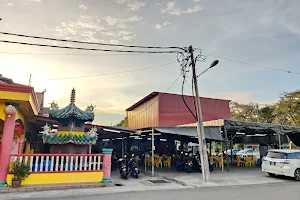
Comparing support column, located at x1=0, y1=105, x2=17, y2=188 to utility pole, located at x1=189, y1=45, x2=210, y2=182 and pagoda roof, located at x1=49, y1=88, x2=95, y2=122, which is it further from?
utility pole, located at x1=189, y1=45, x2=210, y2=182

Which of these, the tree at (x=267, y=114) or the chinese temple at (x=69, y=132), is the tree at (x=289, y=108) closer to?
the tree at (x=267, y=114)

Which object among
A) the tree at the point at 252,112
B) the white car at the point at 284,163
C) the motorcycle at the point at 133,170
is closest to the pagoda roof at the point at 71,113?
the motorcycle at the point at 133,170

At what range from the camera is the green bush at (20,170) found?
701 centimetres

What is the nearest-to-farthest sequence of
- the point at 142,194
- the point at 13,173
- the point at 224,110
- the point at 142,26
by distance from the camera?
1. the point at 142,194
2. the point at 13,173
3. the point at 142,26
4. the point at 224,110

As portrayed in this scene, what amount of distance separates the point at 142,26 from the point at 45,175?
6.56 meters

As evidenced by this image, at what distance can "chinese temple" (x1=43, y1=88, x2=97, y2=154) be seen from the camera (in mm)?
8617

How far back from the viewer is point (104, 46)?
8594mm

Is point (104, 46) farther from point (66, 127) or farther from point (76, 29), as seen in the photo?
point (66, 127)

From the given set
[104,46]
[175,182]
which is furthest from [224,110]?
[104,46]

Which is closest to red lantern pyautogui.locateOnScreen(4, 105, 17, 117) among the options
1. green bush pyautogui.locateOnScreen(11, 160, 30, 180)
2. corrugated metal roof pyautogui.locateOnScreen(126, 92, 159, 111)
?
green bush pyautogui.locateOnScreen(11, 160, 30, 180)

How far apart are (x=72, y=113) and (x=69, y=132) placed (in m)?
0.73

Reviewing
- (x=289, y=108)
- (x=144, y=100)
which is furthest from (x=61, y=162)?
(x=289, y=108)

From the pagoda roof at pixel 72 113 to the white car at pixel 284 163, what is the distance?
25.8 feet

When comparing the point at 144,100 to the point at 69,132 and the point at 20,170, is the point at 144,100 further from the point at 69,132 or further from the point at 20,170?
the point at 20,170
